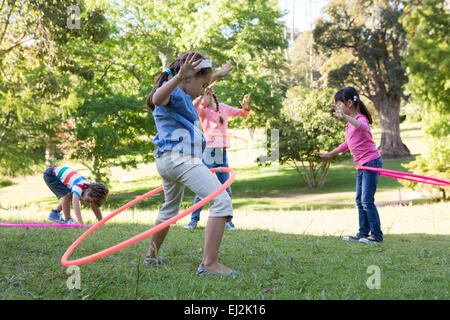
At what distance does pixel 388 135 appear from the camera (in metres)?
29.4

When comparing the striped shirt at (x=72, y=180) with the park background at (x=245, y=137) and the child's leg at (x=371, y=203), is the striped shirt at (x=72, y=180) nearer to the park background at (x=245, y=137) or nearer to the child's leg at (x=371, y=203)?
the park background at (x=245, y=137)

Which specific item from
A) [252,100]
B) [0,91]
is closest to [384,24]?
[252,100]

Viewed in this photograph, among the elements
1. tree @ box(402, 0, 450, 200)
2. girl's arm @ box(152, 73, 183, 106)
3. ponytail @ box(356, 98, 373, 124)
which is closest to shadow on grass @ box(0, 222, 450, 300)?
girl's arm @ box(152, 73, 183, 106)

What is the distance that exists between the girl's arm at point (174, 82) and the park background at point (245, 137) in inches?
53.5

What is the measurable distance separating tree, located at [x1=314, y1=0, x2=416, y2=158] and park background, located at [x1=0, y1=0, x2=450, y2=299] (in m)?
0.10

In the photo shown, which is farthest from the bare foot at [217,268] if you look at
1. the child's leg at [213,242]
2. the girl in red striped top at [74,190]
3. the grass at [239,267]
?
the girl in red striped top at [74,190]

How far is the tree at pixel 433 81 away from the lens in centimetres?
1288

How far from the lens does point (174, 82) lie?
3156mm

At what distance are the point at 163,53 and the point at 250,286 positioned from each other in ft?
63.7

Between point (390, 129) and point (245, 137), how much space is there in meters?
16.1

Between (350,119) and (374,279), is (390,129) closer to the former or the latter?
(350,119)

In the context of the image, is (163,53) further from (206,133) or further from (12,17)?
(206,133)

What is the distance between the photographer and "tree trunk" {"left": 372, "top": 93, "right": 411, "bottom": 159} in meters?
29.1

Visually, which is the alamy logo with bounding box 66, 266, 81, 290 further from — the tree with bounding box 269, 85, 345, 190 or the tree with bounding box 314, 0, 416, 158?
the tree with bounding box 314, 0, 416, 158
